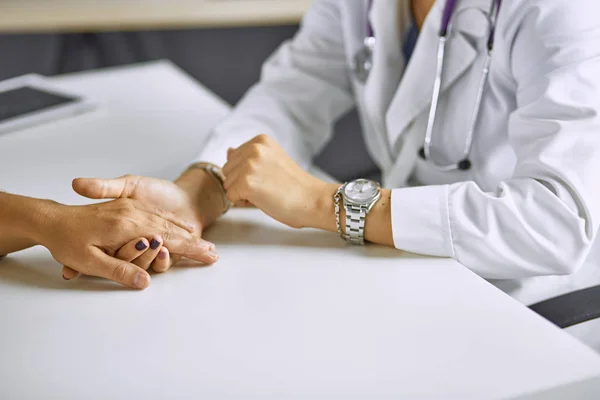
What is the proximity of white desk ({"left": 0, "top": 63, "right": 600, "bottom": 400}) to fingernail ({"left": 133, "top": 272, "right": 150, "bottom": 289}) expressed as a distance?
1cm

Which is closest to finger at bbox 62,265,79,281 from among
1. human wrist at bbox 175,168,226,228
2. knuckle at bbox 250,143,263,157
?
human wrist at bbox 175,168,226,228

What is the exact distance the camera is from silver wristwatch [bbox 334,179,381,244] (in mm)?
904

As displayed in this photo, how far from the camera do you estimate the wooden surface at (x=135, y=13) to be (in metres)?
2.50

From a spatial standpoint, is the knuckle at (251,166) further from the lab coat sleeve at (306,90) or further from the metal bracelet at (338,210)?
the lab coat sleeve at (306,90)

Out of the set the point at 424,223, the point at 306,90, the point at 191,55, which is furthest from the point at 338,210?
the point at 191,55

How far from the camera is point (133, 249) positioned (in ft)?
2.86

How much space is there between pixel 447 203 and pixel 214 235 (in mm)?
358

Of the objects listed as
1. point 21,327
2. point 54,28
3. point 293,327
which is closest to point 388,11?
point 293,327

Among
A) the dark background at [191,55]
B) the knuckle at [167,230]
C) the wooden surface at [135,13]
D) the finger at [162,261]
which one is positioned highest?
the knuckle at [167,230]

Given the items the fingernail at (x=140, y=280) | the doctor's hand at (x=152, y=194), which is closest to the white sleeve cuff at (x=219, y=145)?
the doctor's hand at (x=152, y=194)

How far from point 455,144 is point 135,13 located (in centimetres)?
191

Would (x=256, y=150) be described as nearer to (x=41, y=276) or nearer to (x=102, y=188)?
(x=102, y=188)

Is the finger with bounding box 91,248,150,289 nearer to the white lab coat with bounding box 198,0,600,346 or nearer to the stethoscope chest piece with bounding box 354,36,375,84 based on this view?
the white lab coat with bounding box 198,0,600,346

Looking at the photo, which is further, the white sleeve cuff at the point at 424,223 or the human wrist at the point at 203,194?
the human wrist at the point at 203,194
